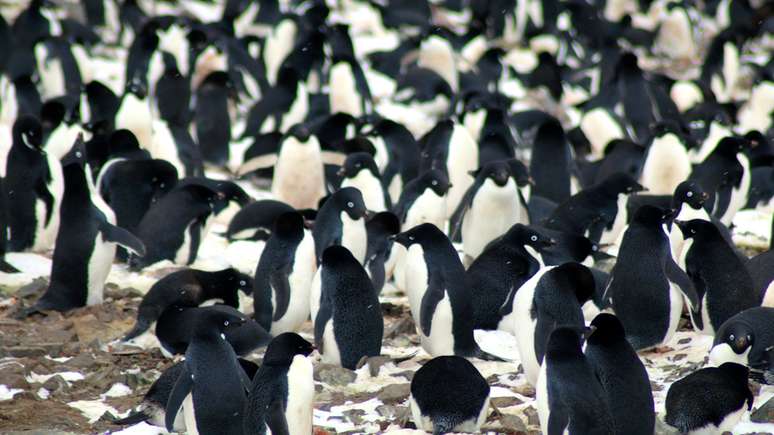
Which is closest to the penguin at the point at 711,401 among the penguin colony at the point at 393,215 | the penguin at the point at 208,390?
the penguin colony at the point at 393,215

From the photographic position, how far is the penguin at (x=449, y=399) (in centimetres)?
557

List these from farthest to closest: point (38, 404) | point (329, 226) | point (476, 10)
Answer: point (476, 10) → point (329, 226) → point (38, 404)

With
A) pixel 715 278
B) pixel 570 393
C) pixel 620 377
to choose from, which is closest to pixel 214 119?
pixel 715 278

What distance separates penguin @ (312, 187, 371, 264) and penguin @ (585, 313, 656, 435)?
99.4 inches

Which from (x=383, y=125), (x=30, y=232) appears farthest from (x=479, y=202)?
(x=30, y=232)

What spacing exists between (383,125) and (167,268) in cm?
316

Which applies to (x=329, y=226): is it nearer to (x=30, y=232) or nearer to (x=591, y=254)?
(x=591, y=254)

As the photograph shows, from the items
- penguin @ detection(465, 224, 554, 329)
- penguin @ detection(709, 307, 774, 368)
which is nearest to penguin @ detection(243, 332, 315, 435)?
penguin @ detection(465, 224, 554, 329)

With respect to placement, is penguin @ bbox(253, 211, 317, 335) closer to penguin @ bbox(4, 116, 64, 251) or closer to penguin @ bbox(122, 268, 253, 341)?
penguin @ bbox(122, 268, 253, 341)

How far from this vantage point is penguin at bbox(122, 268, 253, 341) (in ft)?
23.0

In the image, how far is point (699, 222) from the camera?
6965 millimetres

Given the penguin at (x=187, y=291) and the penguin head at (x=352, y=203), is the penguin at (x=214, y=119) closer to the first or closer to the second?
the penguin head at (x=352, y=203)

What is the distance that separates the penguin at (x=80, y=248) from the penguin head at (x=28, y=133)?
1053 mm

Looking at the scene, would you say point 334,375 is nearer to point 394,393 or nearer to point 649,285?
point 394,393
